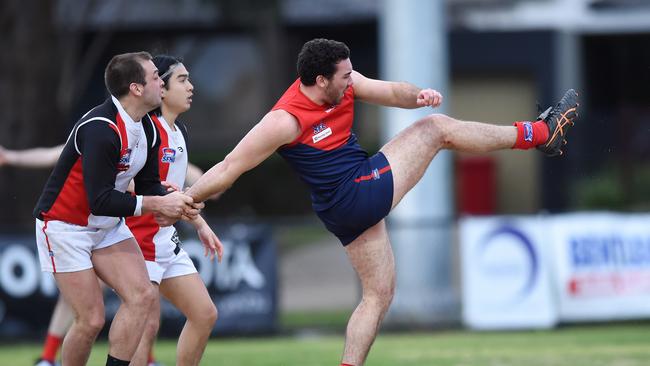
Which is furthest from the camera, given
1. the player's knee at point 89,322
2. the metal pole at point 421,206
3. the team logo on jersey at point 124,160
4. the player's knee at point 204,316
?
the metal pole at point 421,206

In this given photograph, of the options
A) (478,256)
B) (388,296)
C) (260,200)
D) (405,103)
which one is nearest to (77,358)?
(388,296)

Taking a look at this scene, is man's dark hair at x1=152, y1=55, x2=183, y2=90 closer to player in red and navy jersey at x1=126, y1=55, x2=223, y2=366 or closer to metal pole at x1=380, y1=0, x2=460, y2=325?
player in red and navy jersey at x1=126, y1=55, x2=223, y2=366

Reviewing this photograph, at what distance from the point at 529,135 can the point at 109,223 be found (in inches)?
110

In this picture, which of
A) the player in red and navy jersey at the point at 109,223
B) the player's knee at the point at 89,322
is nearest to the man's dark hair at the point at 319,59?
the player in red and navy jersey at the point at 109,223

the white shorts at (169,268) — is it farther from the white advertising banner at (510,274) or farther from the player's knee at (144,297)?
the white advertising banner at (510,274)

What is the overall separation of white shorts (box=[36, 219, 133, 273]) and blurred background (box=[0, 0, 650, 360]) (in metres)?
2.44

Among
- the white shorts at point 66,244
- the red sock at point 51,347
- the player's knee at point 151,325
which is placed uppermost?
the white shorts at point 66,244

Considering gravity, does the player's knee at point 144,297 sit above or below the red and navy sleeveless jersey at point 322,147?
below

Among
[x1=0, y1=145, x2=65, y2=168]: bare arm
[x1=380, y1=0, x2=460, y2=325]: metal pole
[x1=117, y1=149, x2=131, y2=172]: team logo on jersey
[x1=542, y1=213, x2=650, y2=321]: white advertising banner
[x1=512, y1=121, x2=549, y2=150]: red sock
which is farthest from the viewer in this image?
[x1=380, y1=0, x2=460, y2=325]: metal pole

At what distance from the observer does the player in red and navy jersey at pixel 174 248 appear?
808cm

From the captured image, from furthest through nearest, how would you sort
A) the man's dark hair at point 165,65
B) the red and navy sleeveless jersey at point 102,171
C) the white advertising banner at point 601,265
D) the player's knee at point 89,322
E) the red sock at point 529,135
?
1. the white advertising banner at point 601,265
2. the man's dark hair at point 165,65
3. the red sock at point 529,135
4. the player's knee at point 89,322
5. the red and navy sleeveless jersey at point 102,171

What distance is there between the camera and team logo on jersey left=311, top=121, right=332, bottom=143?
7738 mm

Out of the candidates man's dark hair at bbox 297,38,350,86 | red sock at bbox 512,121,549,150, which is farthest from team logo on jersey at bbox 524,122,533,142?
man's dark hair at bbox 297,38,350,86

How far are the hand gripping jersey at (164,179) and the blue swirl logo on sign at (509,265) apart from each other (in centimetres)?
626
